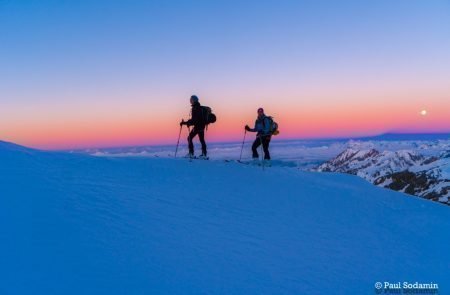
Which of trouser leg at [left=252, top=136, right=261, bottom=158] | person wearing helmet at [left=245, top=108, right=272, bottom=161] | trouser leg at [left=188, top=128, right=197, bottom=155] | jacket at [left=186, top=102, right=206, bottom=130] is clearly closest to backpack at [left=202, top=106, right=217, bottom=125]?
jacket at [left=186, top=102, right=206, bottom=130]

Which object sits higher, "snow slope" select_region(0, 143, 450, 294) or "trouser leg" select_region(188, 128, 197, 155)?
"trouser leg" select_region(188, 128, 197, 155)

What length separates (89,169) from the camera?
12.2 m

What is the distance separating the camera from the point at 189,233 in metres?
8.66

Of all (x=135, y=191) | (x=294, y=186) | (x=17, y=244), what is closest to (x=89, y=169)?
(x=135, y=191)

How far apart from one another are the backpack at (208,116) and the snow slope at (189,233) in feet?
6.98

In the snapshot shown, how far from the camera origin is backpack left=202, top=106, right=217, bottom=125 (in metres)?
15.9

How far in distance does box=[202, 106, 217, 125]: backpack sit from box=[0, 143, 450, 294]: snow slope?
2.13 meters

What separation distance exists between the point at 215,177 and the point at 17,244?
836 cm

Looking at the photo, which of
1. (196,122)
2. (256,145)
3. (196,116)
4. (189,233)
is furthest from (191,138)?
(189,233)

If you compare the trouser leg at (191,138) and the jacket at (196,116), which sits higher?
the jacket at (196,116)

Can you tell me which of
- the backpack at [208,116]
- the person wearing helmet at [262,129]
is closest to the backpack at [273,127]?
the person wearing helmet at [262,129]

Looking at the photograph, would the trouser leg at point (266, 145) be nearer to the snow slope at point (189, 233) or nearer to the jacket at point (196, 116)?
the snow slope at point (189, 233)

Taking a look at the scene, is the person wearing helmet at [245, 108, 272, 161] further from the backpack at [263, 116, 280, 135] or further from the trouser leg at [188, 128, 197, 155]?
the trouser leg at [188, 128, 197, 155]

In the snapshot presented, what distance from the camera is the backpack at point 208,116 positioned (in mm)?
15914
